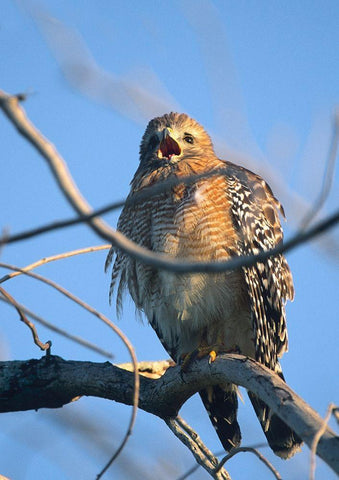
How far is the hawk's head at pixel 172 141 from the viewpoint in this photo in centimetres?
700

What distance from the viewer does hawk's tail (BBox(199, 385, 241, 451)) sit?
5.98 metres

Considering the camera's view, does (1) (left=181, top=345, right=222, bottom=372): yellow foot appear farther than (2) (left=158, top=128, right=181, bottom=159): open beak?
No

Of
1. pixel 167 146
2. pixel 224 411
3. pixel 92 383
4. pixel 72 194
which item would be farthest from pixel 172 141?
pixel 72 194

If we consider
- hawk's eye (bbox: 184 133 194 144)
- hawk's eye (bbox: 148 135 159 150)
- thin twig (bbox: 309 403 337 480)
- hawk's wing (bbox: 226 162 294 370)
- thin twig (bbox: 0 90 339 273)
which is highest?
hawk's eye (bbox: 148 135 159 150)

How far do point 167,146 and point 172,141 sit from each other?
0.25 ft

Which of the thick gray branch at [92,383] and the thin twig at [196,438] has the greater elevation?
the thick gray branch at [92,383]

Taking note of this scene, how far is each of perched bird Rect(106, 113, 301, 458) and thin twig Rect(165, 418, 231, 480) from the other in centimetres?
84

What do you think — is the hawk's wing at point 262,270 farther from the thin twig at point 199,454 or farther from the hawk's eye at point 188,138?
the thin twig at point 199,454

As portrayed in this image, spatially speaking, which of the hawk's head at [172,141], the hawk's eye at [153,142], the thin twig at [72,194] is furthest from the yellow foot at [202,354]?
the thin twig at [72,194]

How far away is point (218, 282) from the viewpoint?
5805 mm

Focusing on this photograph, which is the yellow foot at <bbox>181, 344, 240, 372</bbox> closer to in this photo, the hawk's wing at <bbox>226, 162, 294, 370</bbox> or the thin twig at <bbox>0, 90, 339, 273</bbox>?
the hawk's wing at <bbox>226, 162, 294, 370</bbox>

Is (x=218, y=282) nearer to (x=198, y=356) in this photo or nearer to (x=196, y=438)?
(x=198, y=356)

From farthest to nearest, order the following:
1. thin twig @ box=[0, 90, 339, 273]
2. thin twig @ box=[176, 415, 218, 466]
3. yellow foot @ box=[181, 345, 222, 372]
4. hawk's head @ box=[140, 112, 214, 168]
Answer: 1. hawk's head @ box=[140, 112, 214, 168]
2. yellow foot @ box=[181, 345, 222, 372]
3. thin twig @ box=[176, 415, 218, 466]
4. thin twig @ box=[0, 90, 339, 273]

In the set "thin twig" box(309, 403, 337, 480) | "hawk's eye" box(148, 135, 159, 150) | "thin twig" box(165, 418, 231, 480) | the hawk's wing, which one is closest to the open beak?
"hawk's eye" box(148, 135, 159, 150)
